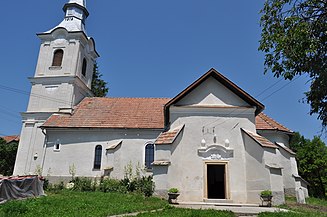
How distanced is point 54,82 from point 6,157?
31.8 feet

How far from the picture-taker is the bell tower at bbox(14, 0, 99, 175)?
78.7 ft

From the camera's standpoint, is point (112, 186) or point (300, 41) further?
point (112, 186)

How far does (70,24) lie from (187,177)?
23303 millimetres

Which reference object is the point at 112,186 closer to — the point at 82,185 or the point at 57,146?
the point at 82,185

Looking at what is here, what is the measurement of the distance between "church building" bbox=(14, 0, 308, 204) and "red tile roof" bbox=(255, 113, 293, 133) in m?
0.08

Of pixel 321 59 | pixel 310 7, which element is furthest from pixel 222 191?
pixel 310 7

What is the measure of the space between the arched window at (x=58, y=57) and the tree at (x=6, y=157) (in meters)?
10.1

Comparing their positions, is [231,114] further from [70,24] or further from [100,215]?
[70,24]

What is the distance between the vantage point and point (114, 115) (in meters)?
24.6

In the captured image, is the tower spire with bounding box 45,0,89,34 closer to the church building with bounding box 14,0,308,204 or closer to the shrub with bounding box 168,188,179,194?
the church building with bounding box 14,0,308,204

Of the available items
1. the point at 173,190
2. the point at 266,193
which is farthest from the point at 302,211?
the point at 173,190

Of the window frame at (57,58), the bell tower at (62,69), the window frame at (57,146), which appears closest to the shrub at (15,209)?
the window frame at (57,146)

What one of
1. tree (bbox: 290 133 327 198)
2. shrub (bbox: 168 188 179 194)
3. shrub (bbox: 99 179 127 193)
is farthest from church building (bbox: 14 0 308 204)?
tree (bbox: 290 133 327 198)

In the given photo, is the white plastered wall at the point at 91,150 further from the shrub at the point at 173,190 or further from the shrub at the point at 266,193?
the shrub at the point at 266,193
